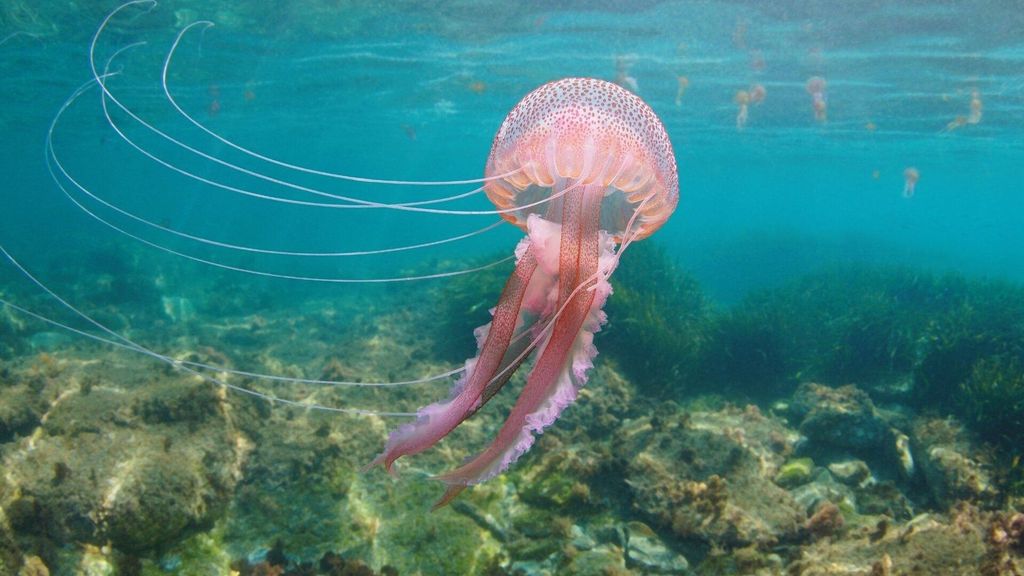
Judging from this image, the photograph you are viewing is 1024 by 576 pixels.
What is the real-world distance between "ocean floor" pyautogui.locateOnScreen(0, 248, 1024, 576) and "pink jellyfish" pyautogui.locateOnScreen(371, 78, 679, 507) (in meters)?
2.31

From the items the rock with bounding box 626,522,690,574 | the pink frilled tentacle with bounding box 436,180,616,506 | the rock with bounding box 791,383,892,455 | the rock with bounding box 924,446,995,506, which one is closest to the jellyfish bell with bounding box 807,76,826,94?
the rock with bounding box 791,383,892,455

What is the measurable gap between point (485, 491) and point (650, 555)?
1554 mm

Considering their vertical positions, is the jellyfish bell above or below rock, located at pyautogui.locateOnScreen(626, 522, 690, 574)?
above

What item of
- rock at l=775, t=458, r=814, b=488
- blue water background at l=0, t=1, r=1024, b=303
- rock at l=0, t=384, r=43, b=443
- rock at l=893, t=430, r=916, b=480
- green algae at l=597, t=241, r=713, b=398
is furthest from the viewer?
blue water background at l=0, t=1, r=1024, b=303

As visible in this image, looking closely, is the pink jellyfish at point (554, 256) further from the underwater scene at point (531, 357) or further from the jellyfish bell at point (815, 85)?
the jellyfish bell at point (815, 85)

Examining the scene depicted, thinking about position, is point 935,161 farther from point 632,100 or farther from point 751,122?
point 632,100

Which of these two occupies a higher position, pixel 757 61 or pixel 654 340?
pixel 757 61

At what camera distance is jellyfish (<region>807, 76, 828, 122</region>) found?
19.3 m

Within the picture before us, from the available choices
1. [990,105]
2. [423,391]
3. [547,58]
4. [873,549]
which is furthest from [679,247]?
[873,549]

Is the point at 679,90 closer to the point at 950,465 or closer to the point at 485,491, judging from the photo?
the point at 950,465

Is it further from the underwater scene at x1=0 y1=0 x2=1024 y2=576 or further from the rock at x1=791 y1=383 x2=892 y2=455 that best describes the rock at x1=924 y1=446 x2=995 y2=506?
the rock at x1=791 y1=383 x2=892 y2=455

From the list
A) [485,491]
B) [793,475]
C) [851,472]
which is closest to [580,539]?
[485,491]

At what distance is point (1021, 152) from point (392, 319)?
115ft

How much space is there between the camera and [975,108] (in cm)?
2102
